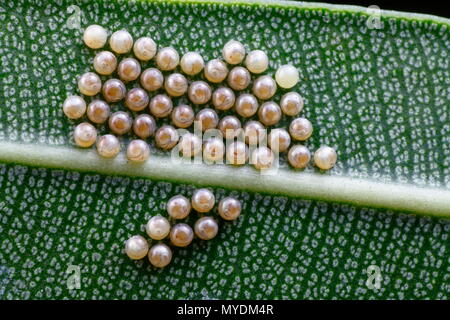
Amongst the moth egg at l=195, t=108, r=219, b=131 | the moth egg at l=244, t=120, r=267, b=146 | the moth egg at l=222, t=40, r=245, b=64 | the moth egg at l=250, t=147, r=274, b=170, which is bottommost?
the moth egg at l=250, t=147, r=274, b=170

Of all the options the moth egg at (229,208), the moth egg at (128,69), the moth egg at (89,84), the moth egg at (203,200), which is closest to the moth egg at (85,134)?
the moth egg at (89,84)

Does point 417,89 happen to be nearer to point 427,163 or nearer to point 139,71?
point 427,163

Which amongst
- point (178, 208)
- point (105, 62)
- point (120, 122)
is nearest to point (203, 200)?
point (178, 208)

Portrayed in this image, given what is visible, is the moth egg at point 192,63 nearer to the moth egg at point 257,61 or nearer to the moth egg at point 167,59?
the moth egg at point 167,59

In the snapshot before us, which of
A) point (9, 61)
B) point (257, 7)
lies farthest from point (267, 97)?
point (9, 61)

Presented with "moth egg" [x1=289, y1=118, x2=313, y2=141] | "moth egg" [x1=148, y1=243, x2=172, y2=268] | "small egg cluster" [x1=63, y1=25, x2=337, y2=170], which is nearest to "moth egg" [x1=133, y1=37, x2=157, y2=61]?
"small egg cluster" [x1=63, y1=25, x2=337, y2=170]

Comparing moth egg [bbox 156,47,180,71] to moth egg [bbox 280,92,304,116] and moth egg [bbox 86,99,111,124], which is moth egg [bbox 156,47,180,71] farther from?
moth egg [bbox 280,92,304,116]

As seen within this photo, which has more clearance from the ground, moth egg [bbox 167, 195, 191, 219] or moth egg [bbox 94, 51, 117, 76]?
moth egg [bbox 94, 51, 117, 76]

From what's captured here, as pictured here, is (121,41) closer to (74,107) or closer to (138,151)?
(74,107)
